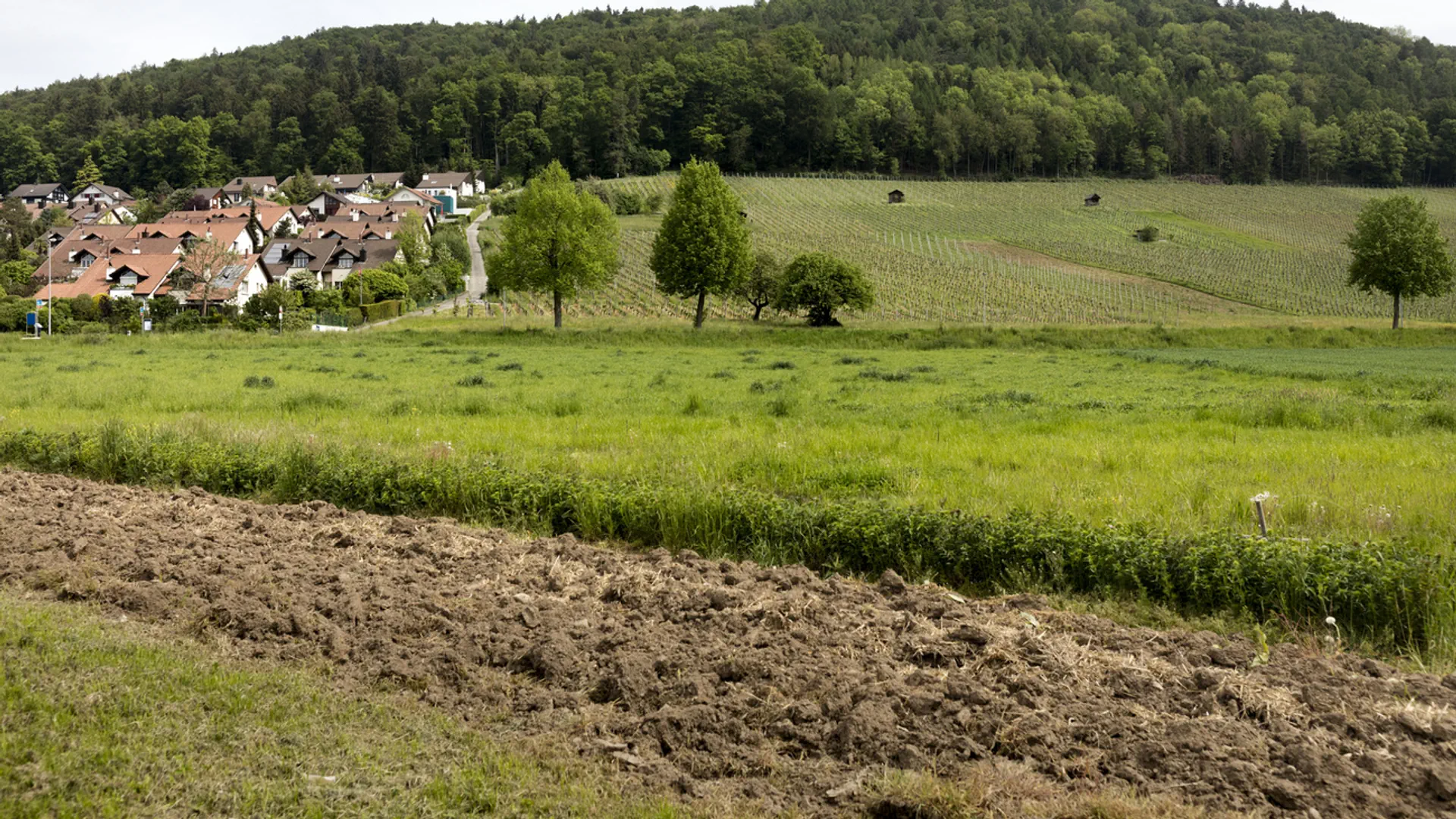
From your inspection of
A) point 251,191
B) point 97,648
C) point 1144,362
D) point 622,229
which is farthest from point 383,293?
point 251,191

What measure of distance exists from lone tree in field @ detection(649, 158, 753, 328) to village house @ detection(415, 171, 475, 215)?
103 metres

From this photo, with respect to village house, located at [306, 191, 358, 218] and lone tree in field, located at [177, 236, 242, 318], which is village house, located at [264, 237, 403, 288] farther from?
village house, located at [306, 191, 358, 218]

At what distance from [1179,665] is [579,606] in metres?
4.73

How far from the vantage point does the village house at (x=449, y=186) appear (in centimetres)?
15212

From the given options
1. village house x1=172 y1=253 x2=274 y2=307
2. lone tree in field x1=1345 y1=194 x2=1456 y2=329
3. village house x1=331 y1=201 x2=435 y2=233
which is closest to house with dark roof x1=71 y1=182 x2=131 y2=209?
village house x1=331 y1=201 x2=435 y2=233

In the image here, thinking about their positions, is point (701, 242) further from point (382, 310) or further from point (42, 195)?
point (42, 195)

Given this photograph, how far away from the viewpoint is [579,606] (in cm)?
742

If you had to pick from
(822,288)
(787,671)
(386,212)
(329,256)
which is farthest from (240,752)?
(386,212)

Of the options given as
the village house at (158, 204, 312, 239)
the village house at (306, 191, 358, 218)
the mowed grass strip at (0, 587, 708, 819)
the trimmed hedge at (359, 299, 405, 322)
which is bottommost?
the mowed grass strip at (0, 587, 708, 819)

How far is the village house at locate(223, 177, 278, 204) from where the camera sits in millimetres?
157375

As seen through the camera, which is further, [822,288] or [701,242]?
[822,288]

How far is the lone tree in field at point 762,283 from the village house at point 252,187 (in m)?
125

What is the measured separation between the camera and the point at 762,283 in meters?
67.8

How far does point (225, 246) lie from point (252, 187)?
94.2 meters
